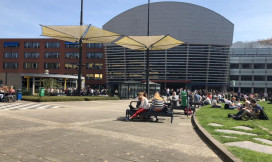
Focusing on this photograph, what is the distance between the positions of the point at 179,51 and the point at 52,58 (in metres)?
36.1

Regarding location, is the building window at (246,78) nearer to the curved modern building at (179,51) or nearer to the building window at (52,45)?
the curved modern building at (179,51)

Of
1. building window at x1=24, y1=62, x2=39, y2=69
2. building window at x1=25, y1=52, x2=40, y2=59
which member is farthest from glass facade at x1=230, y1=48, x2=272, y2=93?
building window at x1=25, y1=52, x2=40, y2=59

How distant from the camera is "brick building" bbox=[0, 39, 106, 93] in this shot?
68750 millimetres

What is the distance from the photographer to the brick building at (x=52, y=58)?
68.8 metres

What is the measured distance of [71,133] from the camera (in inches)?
276

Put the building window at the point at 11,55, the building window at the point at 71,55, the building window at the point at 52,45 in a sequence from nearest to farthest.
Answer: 1. the building window at the point at 71,55
2. the building window at the point at 52,45
3. the building window at the point at 11,55

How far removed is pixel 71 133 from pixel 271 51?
240ft

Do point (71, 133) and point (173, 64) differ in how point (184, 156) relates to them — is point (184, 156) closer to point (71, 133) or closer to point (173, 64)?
point (71, 133)

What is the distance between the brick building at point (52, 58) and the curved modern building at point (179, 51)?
22.4 ft

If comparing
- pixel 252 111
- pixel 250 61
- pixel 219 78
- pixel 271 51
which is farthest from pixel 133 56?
pixel 252 111

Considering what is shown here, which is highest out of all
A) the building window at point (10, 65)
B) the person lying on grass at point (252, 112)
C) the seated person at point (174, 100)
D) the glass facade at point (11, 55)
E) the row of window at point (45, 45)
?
the row of window at point (45, 45)

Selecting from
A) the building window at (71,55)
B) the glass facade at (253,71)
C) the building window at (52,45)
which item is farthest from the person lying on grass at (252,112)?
the building window at (52,45)

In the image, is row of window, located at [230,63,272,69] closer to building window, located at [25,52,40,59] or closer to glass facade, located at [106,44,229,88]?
glass facade, located at [106,44,229,88]

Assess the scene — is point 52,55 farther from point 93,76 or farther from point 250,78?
point 250,78
